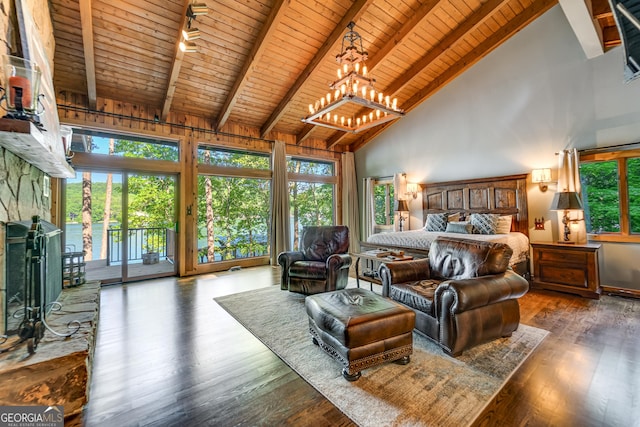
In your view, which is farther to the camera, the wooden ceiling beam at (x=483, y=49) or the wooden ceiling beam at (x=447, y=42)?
the wooden ceiling beam at (x=483, y=49)

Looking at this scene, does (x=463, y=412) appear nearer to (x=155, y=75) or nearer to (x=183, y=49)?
(x=183, y=49)

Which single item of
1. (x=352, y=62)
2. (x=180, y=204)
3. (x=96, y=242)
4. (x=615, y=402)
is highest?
(x=352, y=62)

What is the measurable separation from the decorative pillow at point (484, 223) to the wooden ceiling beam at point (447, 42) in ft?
9.60

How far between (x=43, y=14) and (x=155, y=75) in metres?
1.59

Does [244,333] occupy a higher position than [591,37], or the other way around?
[591,37]

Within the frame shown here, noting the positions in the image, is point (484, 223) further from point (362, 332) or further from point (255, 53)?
point (255, 53)

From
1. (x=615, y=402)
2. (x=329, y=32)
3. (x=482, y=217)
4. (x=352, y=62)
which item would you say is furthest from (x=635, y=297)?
(x=329, y=32)

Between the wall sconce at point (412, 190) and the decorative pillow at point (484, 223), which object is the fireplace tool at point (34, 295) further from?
the wall sconce at point (412, 190)

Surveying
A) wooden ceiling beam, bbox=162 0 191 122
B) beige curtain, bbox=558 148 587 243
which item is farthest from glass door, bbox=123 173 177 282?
beige curtain, bbox=558 148 587 243

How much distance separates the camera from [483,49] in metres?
5.32

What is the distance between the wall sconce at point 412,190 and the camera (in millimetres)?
6418

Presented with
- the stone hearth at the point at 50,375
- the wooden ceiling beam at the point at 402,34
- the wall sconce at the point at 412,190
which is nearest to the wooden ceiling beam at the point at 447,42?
the wooden ceiling beam at the point at 402,34

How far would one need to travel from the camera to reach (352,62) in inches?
140

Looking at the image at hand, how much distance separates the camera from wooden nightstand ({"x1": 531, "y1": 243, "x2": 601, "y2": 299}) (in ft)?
12.3
